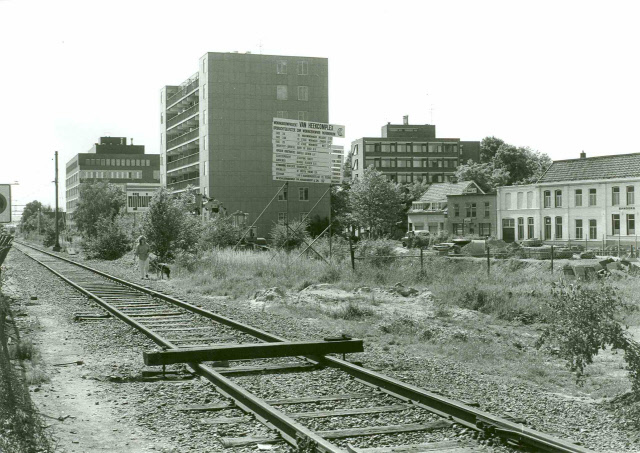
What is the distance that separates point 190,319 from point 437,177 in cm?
12656

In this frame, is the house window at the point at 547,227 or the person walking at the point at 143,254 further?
the house window at the point at 547,227

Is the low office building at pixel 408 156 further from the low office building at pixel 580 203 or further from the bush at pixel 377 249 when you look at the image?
the bush at pixel 377 249

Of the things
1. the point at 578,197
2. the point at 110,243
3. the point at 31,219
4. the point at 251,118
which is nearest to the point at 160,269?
the point at 110,243

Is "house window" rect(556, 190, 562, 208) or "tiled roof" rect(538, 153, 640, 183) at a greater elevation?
"tiled roof" rect(538, 153, 640, 183)

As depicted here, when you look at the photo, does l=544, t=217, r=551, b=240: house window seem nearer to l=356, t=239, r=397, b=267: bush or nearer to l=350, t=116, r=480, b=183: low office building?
l=356, t=239, r=397, b=267: bush

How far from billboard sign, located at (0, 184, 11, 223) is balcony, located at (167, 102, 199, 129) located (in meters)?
71.6

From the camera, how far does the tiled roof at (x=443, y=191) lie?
323ft

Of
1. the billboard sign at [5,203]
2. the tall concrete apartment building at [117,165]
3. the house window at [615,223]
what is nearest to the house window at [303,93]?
the house window at [615,223]

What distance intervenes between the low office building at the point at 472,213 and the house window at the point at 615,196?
2599 centimetres

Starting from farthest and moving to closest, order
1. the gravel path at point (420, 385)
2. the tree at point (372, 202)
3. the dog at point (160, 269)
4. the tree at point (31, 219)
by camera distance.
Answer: the tree at point (31, 219)
the tree at point (372, 202)
the dog at point (160, 269)
the gravel path at point (420, 385)

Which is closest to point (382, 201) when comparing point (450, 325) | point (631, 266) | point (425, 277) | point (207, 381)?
point (631, 266)

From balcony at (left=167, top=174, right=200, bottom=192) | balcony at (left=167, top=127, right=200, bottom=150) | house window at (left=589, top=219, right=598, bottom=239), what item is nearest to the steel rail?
house window at (left=589, top=219, right=598, bottom=239)

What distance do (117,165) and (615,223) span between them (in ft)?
425

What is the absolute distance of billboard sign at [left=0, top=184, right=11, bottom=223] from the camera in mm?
13250
